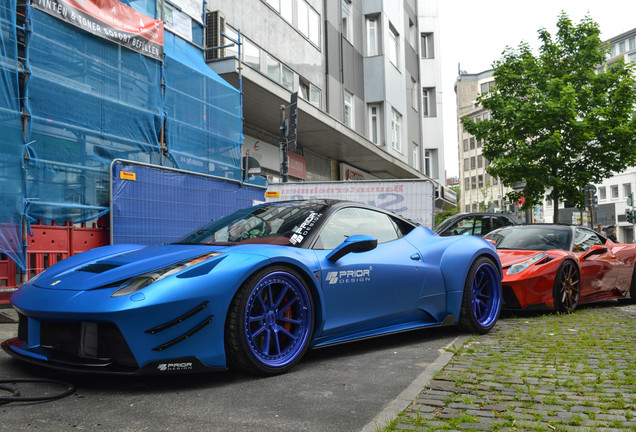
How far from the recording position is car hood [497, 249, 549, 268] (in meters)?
7.03

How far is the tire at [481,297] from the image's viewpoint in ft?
17.6

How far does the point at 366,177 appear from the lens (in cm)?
2534

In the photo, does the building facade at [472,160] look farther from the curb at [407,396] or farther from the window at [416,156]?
the curb at [407,396]

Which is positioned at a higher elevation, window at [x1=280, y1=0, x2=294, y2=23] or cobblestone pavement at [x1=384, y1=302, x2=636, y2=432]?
window at [x1=280, y1=0, x2=294, y2=23]

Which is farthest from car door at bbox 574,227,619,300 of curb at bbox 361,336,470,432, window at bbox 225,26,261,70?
window at bbox 225,26,261,70

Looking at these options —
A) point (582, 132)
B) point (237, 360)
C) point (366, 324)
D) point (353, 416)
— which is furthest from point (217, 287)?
point (582, 132)

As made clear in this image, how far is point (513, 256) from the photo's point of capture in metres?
7.25

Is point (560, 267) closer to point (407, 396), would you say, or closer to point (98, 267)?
point (407, 396)

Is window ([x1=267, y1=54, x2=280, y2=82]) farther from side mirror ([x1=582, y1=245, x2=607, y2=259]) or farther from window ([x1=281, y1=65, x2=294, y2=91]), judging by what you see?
side mirror ([x1=582, y1=245, x2=607, y2=259])

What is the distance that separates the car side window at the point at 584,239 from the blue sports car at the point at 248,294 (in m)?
3.17

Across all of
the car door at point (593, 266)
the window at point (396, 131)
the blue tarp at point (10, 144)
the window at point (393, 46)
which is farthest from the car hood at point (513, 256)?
the window at point (393, 46)

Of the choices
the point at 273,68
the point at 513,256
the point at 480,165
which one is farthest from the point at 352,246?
the point at 480,165

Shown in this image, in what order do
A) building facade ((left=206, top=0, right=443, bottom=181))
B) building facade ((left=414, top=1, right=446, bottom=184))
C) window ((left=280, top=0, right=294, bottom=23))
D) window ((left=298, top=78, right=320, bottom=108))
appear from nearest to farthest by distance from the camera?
building facade ((left=206, top=0, right=443, bottom=181)) < window ((left=280, top=0, right=294, bottom=23)) < window ((left=298, top=78, right=320, bottom=108)) < building facade ((left=414, top=1, right=446, bottom=184))

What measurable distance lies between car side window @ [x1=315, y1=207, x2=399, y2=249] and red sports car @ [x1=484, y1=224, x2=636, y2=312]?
2.39 m
